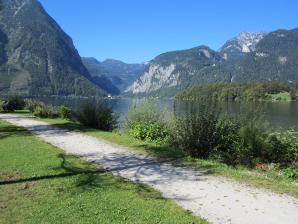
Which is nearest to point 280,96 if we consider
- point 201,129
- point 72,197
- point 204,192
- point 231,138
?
point 231,138

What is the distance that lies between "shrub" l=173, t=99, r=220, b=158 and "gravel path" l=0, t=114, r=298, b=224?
2.17 m

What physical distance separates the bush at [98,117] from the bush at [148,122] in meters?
2.65

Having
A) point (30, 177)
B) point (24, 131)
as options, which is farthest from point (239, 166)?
point (24, 131)

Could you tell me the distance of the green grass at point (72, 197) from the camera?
738 centimetres

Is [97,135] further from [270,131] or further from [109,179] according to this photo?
[109,179]

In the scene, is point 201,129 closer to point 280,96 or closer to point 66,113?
point 66,113

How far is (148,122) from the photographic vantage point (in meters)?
20.8

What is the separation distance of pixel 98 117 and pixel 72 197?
1675 centimetres

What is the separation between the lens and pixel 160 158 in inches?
→ 520

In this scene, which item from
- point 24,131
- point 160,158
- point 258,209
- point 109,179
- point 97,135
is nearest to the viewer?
point 258,209

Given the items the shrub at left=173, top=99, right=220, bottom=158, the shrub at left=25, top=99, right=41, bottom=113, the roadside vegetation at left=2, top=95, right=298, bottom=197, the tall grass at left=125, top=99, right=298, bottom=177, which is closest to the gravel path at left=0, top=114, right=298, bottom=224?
the roadside vegetation at left=2, top=95, right=298, bottom=197

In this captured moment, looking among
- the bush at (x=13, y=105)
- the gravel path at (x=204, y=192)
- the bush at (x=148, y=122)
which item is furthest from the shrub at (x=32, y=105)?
the gravel path at (x=204, y=192)

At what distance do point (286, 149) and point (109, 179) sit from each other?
8.06 metres

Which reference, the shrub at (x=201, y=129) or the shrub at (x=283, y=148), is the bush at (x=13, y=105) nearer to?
the shrub at (x=201, y=129)
